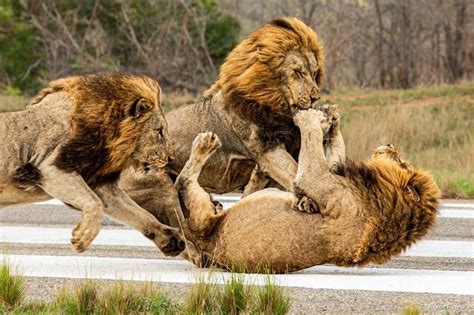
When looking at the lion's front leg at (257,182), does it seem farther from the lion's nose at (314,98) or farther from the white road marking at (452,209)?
the white road marking at (452,209)

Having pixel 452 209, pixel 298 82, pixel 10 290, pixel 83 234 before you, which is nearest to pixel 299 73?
pixel 298 82

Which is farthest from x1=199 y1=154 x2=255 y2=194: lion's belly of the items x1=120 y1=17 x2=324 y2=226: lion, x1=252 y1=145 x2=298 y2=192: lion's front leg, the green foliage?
the green foliage

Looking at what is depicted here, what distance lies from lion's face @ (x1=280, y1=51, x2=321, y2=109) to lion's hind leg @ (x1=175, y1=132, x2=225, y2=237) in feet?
1.87

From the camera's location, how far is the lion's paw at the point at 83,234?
6.66 meters

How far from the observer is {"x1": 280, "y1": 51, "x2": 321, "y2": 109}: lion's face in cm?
754

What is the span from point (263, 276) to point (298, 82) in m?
1.62

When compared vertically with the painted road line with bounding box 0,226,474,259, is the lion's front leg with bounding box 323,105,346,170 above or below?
above

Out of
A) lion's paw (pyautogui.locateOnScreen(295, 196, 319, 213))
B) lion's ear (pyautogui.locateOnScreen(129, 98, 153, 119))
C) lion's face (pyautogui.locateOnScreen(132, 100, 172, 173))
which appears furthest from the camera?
lion's face (pyautogui.locateOnScreen(132, 100, 172, 173))

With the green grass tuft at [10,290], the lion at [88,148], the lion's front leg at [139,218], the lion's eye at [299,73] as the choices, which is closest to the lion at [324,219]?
the lion's front leg at [139,218]

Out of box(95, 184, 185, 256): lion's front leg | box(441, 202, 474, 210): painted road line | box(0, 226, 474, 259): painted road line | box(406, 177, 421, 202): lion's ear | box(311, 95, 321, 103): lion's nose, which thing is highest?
box(311, 95, 321, 103): lion's nose

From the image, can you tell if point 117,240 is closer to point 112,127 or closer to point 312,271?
point 112,127

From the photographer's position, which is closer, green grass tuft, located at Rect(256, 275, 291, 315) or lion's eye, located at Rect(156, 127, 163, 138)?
green grass tuft, located at Rect(256, 275, 291, 315)

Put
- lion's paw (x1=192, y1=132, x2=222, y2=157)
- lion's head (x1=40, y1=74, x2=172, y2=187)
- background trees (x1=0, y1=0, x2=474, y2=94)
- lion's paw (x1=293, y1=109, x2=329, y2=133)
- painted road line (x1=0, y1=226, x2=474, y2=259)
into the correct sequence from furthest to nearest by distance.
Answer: background trees (x1=0, y1=0, x2=474, y2=94)
painted road line (x1=0, y1=226, x2=474, y2=259)
lion's paw (x1=192, y1=132, x2=222, y2=157)
lion's paw (x1=293, y1=109, x2=329, y2=133)
lion's head (x1=40, y1=74, x2=172, y2=187)

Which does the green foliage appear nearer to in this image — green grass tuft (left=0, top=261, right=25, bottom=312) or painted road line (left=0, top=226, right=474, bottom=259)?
painted road line (left=0, top=226, right=474, bottom=259)
